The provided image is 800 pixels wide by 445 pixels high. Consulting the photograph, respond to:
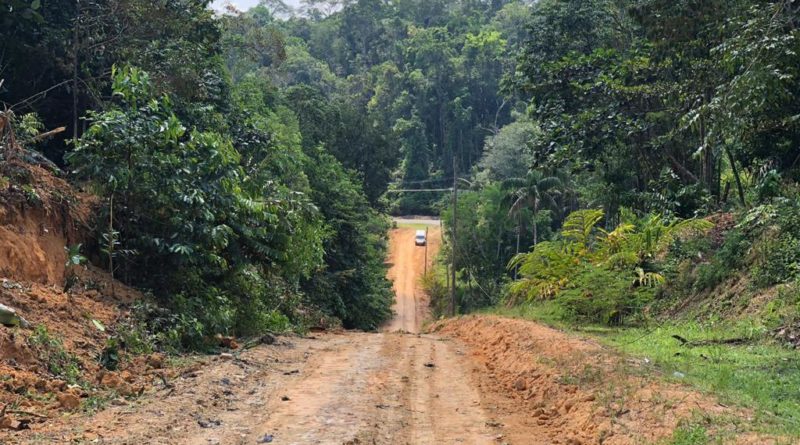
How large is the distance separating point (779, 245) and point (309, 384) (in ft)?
31.4

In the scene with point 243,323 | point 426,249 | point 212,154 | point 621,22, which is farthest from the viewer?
point 426,249

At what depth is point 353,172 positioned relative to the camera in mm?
43875

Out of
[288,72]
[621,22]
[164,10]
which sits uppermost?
[288,72]

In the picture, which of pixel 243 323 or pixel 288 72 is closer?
pixel 243 323

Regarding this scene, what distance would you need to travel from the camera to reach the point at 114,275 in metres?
14.4

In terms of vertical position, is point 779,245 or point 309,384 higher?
point 779,245

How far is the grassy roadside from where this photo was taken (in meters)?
7.62

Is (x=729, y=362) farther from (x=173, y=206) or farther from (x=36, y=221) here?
(x=36, y=221)

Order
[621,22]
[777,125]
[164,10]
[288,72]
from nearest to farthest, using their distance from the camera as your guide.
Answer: [777,125] < [164,10] < [621,22] < [288,72]

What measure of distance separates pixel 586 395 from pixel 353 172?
35.4m

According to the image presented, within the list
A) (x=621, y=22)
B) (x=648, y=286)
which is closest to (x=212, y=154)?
(x=648, y=286)

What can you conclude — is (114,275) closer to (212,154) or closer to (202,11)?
(212,154)

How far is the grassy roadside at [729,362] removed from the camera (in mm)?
7617

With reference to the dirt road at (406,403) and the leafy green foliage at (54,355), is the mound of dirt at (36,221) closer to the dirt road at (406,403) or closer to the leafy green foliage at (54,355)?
the leafy green foliage at (54,355)
